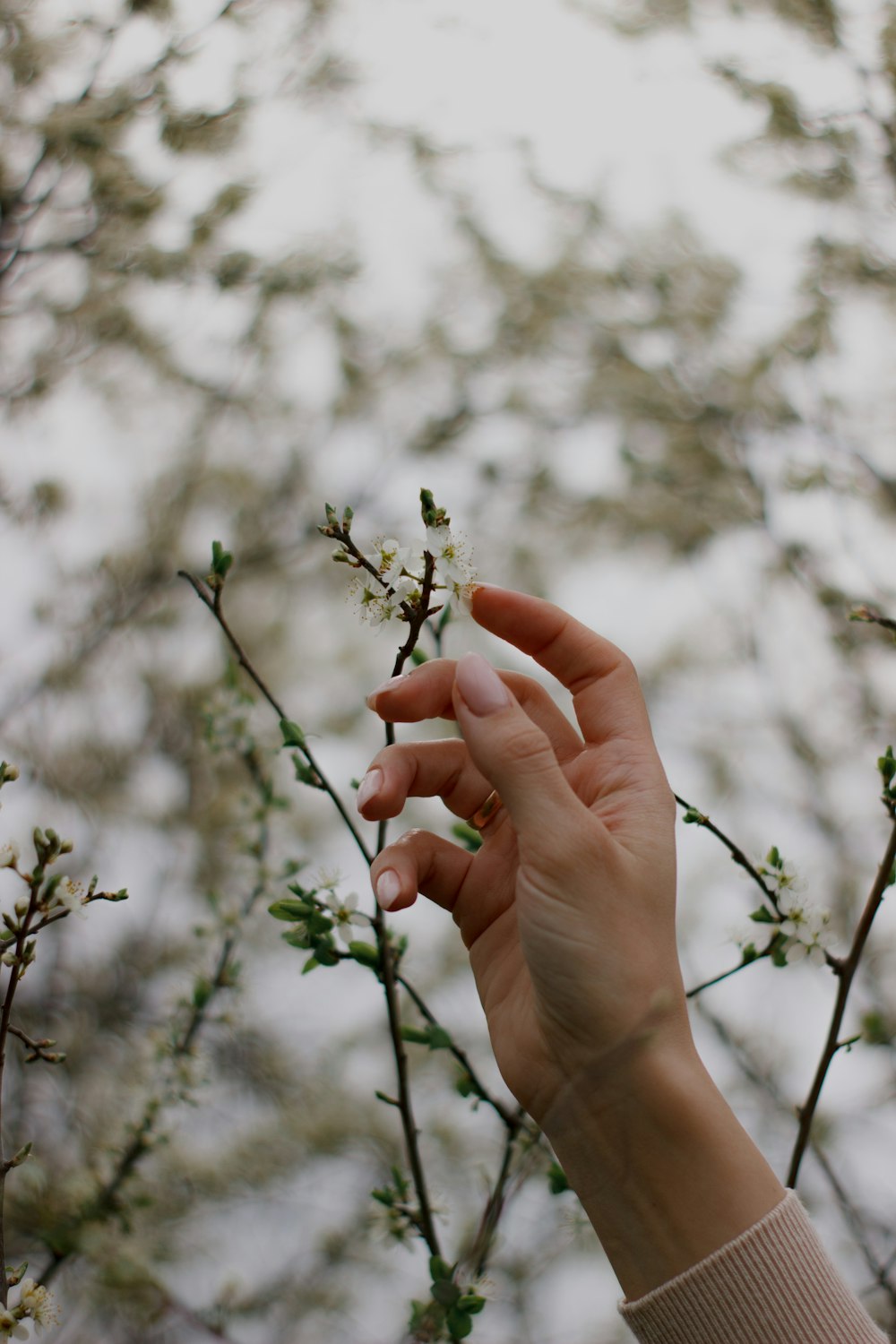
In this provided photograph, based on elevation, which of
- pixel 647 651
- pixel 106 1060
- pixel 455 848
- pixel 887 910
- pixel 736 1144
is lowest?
pixel 736 1144

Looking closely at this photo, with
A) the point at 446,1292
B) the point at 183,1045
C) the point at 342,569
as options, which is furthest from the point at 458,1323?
the point at 342,569

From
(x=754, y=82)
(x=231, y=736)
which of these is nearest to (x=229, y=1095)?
(x=231, y=736)

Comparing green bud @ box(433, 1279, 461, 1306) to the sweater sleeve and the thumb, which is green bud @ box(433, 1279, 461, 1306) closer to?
the sweater sleeve

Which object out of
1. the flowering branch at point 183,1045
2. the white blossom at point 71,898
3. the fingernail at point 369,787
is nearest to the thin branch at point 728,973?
the fingernail at point 369,787

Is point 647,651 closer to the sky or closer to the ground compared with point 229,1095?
closer to the sky

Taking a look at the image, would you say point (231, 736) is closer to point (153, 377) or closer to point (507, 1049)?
point (507, 1049)

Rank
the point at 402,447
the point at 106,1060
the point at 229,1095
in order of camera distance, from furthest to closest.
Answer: the point at 402,447, the point at 229,1095, the point at 106,1060

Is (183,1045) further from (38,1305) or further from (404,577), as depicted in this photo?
(404,577)

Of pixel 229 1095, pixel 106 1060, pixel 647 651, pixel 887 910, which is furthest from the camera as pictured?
pixel 647 651
